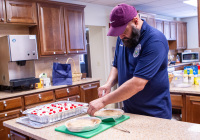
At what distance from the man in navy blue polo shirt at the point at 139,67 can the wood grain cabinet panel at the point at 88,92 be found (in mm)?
2214

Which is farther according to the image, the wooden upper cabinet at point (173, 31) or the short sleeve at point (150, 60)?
the wooden upper cabinet at point (173, 31)

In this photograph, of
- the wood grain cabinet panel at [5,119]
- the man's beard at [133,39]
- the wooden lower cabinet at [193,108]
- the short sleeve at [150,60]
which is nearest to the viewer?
the short sleeve at [150,60]

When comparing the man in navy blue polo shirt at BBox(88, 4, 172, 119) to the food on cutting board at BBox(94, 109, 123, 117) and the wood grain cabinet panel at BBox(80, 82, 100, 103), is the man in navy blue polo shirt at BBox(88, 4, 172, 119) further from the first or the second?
the wood grain cabinet panel at BBox(80, 82, 100, 103)

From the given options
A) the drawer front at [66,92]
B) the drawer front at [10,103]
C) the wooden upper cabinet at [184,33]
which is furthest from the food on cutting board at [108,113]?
the wooden upper cabinet at [184,33]

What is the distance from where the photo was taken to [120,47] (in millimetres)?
1742

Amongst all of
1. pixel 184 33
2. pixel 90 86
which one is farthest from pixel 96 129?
pixel 184 33

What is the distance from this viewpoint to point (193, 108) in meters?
2.49

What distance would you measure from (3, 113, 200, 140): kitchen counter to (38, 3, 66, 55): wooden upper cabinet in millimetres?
2309

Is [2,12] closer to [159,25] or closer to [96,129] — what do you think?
[96,129]

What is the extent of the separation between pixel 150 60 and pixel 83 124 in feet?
2.04

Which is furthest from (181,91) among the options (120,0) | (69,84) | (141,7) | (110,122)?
(141,7)

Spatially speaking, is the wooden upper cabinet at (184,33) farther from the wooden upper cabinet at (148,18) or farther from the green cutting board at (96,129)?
the green cutting board at (96,129)

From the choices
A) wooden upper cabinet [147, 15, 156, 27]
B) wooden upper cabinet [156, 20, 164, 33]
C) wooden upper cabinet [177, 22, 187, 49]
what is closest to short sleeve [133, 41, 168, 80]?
wooden upper cabinet [147, 15, 156, 27]

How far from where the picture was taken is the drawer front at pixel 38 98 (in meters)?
3.09
